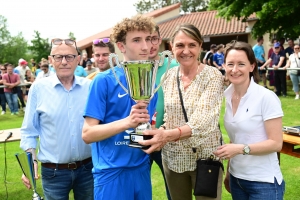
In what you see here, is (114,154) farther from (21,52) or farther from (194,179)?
(21,52)

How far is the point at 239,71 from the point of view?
259 centimetres

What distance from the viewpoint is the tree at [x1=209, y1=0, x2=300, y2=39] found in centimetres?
1489

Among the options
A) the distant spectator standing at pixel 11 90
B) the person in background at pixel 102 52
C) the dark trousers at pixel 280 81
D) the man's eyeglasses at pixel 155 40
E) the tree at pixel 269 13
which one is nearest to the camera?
the man's eyeglasses at pixel 155 40

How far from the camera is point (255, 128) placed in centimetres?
252

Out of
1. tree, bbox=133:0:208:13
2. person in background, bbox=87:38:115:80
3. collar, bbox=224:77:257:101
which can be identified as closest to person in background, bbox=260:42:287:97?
person in background, bbox=87:38:115:80

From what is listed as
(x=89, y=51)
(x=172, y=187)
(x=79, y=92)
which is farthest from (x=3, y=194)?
(x=89, y=51)

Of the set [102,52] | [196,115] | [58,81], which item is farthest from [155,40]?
[196,115]

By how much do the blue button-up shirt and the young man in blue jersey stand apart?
28.8 inches

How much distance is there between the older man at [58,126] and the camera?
3039 millimetres

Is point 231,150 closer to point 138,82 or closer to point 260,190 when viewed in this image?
point 260,190

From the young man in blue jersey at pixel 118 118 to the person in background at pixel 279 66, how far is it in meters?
11.3

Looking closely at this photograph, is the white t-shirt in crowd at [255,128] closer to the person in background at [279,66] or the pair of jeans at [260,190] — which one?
the pair of jeans at [260,190]

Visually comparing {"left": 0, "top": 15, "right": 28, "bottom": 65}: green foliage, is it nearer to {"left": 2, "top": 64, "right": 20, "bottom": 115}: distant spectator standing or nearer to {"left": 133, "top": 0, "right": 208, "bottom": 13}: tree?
{"left": 133, "top": 0, "right": 208, "bottom": 13}: tree

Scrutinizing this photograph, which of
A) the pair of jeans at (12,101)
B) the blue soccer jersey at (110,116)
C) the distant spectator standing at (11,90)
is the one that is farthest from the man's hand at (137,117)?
the pair of jeans at (12,101)
